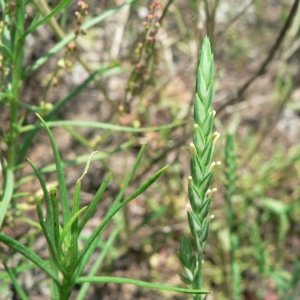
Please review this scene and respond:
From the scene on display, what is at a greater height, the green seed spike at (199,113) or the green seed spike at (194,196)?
the green seed spike at (199,113)

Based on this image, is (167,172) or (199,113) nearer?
(199,113)

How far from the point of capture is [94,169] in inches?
106

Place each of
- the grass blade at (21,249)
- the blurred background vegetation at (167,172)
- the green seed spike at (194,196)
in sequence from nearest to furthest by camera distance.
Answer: the grass blade at (21,249), the green seed spike at (194,196), the blurred background vegetation at (167,172)

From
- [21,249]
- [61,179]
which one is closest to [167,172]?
[61,179]

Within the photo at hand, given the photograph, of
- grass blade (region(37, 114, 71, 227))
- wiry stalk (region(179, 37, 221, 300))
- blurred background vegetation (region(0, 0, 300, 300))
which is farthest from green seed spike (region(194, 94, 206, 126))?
blurred background vegetation (region(0, 0, 300, 300))

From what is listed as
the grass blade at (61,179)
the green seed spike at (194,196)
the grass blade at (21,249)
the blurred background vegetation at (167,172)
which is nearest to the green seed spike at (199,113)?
the green seed spike at (194,196)

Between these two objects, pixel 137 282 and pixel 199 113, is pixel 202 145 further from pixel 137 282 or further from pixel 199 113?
pixel 137 282

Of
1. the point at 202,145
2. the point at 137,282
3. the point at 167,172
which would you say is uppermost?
the point at 202,145

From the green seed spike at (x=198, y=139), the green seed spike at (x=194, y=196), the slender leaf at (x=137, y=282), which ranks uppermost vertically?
the green seed spike at (x=198, y=139)

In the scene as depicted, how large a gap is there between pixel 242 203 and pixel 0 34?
1693mm

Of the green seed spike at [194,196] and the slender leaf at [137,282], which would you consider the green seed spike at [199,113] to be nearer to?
the green seed spike at [194,196]

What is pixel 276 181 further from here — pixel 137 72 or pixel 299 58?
pixel 137 72

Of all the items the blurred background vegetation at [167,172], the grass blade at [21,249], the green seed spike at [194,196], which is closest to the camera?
the grass blade at [21,249]

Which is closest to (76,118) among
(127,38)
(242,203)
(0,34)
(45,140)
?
(45,140)
